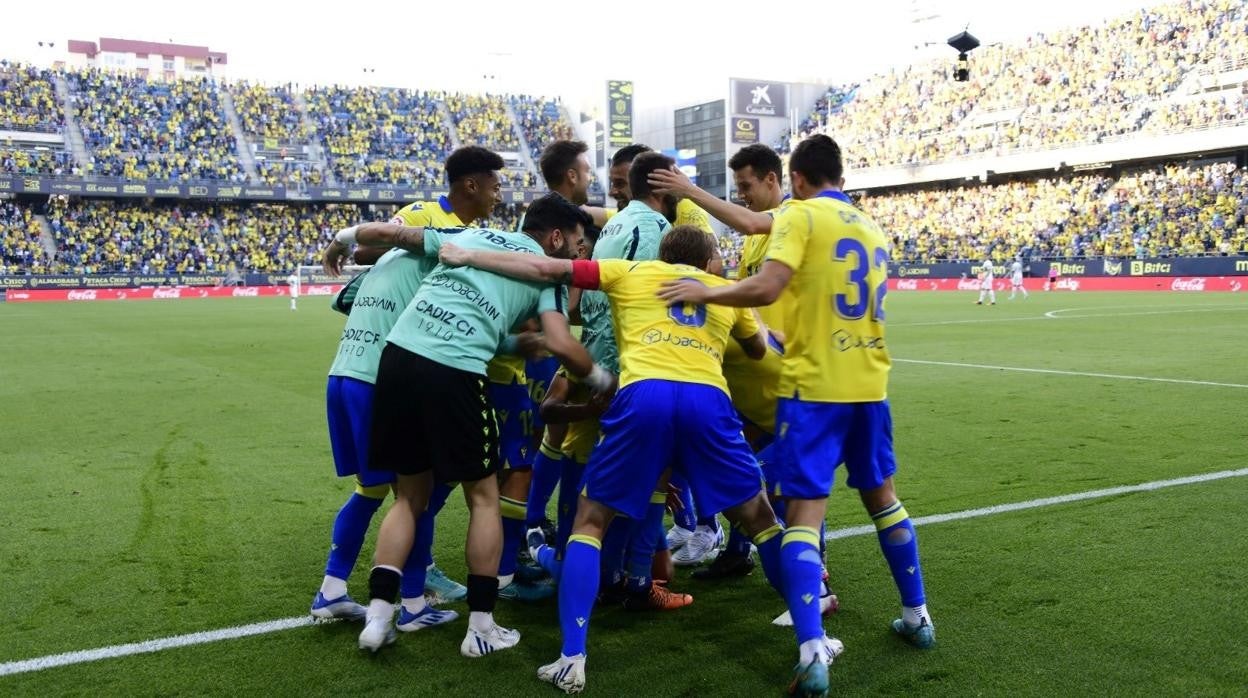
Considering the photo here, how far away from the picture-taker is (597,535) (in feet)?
Answer: 12.9

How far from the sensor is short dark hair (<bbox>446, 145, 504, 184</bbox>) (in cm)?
490

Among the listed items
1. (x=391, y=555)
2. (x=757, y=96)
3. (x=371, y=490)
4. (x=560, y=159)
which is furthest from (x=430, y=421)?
(x=757, y=96)

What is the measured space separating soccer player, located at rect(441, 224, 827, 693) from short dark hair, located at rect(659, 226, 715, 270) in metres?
0.12

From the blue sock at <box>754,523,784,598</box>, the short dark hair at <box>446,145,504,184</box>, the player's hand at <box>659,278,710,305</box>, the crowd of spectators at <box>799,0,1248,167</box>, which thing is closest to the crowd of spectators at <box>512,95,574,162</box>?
the crowd of spectators at <box>799,0,1248,167</box>

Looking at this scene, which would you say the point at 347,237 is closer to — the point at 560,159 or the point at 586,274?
the point at 560,159

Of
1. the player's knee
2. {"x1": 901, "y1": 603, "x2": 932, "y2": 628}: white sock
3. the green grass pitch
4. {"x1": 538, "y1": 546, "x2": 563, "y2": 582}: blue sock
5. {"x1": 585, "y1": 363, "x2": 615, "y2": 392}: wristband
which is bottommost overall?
the green grass pitch

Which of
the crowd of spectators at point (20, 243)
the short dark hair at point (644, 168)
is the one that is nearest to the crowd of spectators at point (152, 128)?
the crowd of spectators at point (20, 243)

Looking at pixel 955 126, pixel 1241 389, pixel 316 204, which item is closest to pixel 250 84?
pixel 316 204

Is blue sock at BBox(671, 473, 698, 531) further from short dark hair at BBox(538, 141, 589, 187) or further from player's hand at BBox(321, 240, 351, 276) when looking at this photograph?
player's hand at BBox(321, 240, 351, 276)

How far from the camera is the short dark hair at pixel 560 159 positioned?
5.33 m

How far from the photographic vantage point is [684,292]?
399 centimetres

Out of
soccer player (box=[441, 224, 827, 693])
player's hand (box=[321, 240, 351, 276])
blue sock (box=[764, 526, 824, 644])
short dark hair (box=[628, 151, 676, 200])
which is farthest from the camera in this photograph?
player's hand (box=[321, 240, 351, 276])

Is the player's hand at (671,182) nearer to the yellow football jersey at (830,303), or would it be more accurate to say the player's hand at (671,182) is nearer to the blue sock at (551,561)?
the yellow football jersey at (830,303)

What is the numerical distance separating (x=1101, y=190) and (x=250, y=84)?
50530 millimetres
